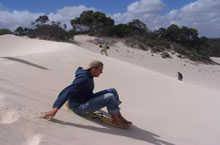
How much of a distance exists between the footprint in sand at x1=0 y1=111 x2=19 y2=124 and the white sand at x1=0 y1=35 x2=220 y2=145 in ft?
0.05

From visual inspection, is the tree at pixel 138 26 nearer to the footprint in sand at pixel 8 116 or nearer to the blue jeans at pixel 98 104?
the blue jeans at pixel 98 104

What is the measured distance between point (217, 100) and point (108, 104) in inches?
264

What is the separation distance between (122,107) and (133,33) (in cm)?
3230

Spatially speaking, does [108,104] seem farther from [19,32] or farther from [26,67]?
[19,32]

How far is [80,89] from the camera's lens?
474 centimetres

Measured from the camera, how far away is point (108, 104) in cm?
483

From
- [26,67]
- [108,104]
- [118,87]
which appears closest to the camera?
[108,104]

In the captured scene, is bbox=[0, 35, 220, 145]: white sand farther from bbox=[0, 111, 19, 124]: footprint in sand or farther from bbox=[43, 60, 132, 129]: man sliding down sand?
bbox=[43, 60, 132, 129]: man sliding down sand

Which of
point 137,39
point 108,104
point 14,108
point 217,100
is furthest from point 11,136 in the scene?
point 137,39

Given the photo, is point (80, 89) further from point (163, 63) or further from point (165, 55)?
point (165, 55)

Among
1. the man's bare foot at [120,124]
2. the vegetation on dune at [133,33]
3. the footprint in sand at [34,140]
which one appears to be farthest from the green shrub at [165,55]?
the footprint in sand at [34,140]

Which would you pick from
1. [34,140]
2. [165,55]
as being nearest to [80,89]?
[34,140]

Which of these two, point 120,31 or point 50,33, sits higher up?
point 120,31

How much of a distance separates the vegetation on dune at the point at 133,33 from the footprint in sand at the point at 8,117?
28.7 metres
